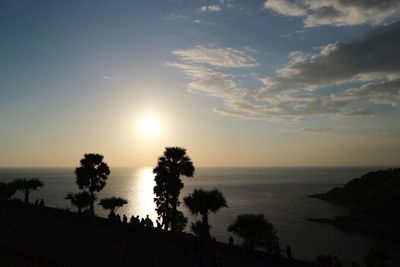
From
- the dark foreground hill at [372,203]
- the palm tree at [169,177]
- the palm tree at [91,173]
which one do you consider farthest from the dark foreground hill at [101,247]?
the dark foreground hill at [372,203]

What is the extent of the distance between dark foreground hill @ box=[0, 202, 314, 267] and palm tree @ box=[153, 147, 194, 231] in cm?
1128

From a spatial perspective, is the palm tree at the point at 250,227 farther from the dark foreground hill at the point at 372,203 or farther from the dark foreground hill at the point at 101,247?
the dark foreground hill at the point at 372,203

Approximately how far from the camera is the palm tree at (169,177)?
149 ft

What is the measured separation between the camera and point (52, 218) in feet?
119

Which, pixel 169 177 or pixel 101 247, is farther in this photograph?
pixel 169 177

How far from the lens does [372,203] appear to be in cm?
13825

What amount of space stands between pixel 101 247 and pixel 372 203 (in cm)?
13164

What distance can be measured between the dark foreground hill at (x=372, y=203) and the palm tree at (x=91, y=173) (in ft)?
286

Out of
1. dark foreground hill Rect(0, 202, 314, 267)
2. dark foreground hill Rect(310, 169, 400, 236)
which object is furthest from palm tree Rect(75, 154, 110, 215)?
dark foreground hill Rect(310, 169, 400, 236)

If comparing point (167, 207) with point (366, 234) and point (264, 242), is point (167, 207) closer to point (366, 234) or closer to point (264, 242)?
point (264, 242)

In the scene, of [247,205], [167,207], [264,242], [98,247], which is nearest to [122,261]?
[98,247]

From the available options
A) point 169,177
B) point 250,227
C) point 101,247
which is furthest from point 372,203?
point 101,247

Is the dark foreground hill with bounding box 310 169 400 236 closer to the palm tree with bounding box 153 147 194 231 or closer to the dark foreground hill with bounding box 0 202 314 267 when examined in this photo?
the palm tree with bounding box 153 147 194 231

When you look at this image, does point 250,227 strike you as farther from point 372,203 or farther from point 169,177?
point 372,203
